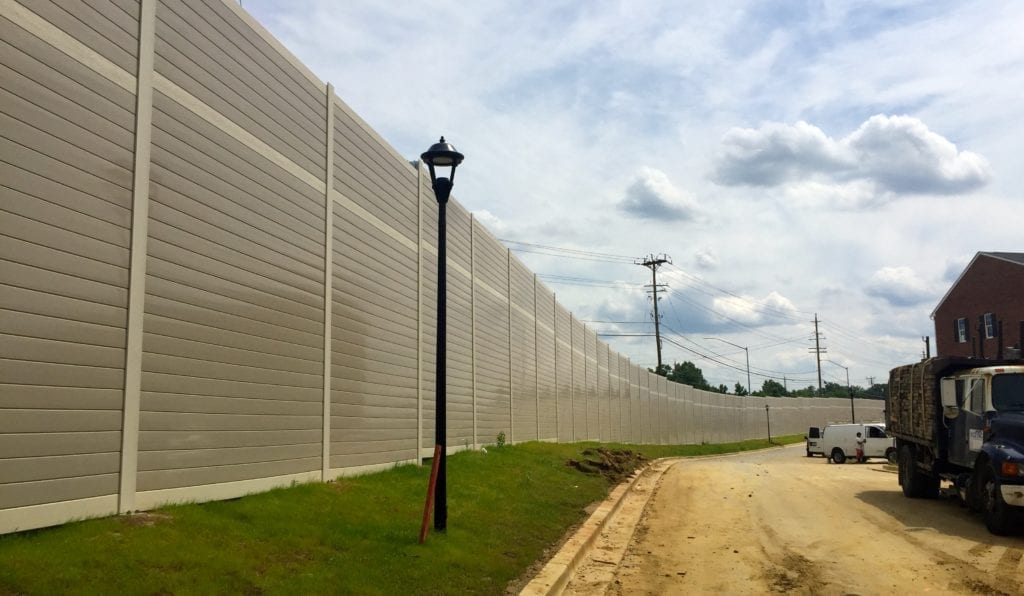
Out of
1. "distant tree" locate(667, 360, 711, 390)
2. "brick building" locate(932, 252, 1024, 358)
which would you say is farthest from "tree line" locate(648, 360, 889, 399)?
"brick building" locate(932, 252, 1024, 358)

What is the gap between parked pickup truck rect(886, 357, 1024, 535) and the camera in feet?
40.7

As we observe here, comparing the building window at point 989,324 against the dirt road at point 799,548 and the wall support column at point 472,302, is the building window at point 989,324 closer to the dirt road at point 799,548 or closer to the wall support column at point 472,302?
the dirt road at point 799,548

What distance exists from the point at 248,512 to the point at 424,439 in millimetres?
7098

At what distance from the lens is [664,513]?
15.6 metres

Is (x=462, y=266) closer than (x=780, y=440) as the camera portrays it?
Answer: Yes

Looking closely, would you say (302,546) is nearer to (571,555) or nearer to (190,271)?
(190,271)

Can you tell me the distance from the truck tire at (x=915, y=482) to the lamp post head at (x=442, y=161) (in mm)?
12423

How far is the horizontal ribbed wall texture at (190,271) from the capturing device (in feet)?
22.1

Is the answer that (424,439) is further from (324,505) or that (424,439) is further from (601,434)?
(601,434)

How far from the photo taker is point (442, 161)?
9.86 m

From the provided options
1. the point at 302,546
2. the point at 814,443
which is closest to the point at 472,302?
the point at 302,546

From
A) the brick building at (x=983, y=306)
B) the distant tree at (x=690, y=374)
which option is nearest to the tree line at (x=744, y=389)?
the distant tree at (x=690, y=374)

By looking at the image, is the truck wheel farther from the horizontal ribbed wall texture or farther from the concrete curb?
the horizontal ribbed wall texture

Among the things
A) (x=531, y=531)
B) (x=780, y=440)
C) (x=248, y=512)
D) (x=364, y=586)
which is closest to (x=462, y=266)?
(x=531, y=531)
